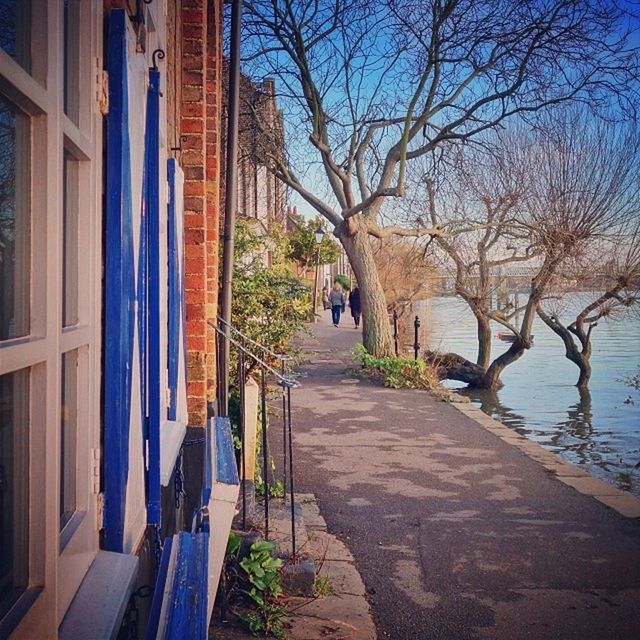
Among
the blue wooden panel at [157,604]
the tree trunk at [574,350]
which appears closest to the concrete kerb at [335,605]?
the blue wooden panel at [157,604]

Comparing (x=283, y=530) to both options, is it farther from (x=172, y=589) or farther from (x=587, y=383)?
(x=587, y=383)

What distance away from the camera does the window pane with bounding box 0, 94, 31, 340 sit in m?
1.35

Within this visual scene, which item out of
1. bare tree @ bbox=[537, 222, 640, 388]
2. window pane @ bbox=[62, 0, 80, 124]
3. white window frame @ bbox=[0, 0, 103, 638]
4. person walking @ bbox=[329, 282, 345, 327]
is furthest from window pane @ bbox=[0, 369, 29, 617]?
person walking @ bbox=[329, 282, 345, 327]

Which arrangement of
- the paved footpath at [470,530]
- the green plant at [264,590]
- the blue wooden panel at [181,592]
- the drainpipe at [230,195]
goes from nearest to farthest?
the blue wooden panel at [181,592], the green plant at [264,590], the paved footpath at [470,530], the drainpipe at [230,195]

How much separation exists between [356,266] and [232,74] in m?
9.90

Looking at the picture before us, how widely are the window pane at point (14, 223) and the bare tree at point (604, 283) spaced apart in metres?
18.2

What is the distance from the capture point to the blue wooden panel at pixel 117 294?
6.68ft

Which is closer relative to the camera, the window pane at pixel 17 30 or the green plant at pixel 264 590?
the window pane at pixel 17 30

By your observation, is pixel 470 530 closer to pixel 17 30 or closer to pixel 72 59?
pixel 72 59

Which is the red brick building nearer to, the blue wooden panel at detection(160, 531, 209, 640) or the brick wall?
the brick wall

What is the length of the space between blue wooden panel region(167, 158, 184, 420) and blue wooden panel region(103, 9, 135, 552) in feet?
4.15

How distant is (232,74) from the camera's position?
5.86 metres

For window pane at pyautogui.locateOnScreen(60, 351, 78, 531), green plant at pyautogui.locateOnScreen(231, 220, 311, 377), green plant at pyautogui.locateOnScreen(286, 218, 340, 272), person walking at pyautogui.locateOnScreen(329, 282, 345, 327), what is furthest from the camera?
green plant at pyautogui.locateOnScreen(286, 218, 340, 272)

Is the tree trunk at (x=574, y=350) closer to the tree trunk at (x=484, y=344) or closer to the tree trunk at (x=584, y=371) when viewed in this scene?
the tree trunk at (x=584, y=371)
